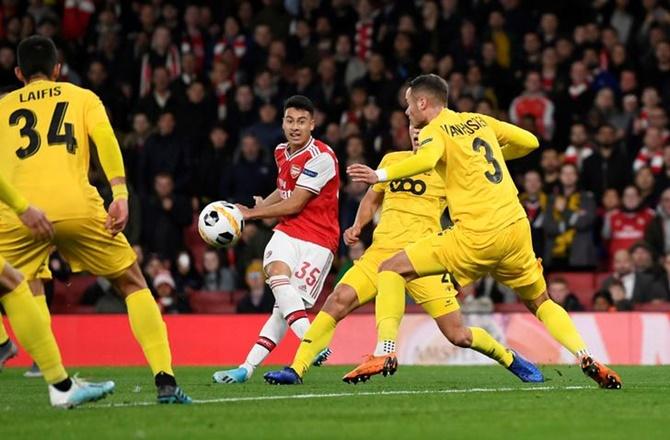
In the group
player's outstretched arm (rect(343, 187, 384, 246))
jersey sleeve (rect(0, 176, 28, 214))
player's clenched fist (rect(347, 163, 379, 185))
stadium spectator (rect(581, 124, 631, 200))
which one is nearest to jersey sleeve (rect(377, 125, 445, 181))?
player's clenched fist (rect(347, 163, 379, 185))

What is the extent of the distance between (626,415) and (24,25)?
16.0 metres

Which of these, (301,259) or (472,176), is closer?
(472,176)

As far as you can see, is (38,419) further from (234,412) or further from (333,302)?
(333,302)

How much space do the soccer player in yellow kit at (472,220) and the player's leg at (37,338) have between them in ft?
→ 9.17

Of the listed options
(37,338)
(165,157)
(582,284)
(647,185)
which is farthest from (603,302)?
(37,338)

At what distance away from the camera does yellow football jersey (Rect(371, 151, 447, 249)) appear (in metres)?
12.3

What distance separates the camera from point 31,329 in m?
8.66

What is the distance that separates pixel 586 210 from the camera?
18.8 meters

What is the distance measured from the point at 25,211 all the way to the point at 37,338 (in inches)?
31.3

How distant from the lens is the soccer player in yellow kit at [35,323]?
28.0ft

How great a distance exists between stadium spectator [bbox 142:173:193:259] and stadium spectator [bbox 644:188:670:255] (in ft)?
21.3

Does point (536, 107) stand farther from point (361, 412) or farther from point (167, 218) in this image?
point (361, 412)

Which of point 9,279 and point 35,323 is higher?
point 9,279

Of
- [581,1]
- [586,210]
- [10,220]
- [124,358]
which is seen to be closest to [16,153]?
[10,220]
